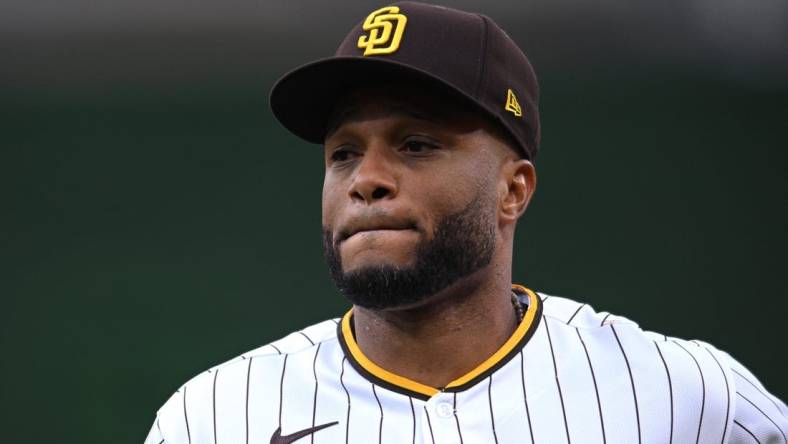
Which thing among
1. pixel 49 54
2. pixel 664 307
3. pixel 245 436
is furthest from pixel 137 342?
pixel 245 436

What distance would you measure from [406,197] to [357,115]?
21 centimetres

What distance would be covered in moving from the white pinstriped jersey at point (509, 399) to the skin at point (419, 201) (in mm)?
53

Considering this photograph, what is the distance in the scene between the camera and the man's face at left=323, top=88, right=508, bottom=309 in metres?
1.89

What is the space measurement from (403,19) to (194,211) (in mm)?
2650

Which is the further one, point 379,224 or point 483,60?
point 483,60

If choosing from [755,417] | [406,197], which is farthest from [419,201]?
[755,417]

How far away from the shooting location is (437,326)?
6.65 ft

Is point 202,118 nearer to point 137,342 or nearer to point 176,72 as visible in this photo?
point 176,72

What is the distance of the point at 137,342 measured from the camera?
437 centimetres

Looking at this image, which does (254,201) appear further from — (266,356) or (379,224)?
(379,224)

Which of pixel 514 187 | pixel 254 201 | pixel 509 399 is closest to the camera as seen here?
pixel 509 399

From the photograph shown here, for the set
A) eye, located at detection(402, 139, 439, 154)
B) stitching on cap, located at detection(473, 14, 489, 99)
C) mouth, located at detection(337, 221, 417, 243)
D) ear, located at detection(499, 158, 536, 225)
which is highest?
stitching on cap, located at detection(473, 14, 489, 99)

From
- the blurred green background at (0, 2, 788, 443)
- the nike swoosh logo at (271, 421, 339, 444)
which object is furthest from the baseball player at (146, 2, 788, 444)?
the blurred green background at (0, 2, 788, 443)

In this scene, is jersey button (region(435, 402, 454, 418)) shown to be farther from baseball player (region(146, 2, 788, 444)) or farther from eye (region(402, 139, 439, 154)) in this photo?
eye (region(402, 139, 439, 154))
